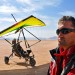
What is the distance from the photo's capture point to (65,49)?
280 centimetres

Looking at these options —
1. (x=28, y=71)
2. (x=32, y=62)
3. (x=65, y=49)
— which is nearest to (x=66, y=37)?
(x=65, y=49)

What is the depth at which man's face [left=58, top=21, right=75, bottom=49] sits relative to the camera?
2779 mm

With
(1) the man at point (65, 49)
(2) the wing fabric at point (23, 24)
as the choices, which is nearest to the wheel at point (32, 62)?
(2) the wing fabric at point (23, 24)

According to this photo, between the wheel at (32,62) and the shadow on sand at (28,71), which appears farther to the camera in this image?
the wheel at (32,62)

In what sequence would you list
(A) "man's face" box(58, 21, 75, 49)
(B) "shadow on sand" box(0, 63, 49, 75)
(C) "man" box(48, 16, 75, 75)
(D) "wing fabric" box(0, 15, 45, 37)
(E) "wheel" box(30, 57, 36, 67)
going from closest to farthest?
1. (C) "man" box(48, 16, 75, 75)
2. (A) "man's face" box(58, 21, 75, 49)
3. (B) "shadow on sand" box(0, 63, 49, 75)
4. (E) "wheel" box(30, 57, 36, 67)
5. (D) "wing fabric" box(0, 15, 45, 37)

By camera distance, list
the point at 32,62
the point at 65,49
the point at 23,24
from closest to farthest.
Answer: the point at 65,49 < the point at 32,62 < the point at 23,24

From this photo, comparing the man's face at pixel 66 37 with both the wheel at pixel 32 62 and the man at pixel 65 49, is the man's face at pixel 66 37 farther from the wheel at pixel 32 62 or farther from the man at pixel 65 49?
the wheel at pixel 32 62

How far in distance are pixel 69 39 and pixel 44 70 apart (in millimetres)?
10768

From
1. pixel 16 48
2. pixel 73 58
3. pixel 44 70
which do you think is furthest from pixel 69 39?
pixel 16 48

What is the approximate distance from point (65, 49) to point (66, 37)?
0.43 feet

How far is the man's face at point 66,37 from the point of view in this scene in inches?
109

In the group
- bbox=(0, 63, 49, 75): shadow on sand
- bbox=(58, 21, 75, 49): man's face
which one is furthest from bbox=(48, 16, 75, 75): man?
bbox=(0, 63, 49, 75): shadow on sand

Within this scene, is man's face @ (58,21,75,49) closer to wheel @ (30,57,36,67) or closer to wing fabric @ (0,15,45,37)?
wheel @ (30,57,36,67)

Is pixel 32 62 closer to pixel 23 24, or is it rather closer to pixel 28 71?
pixel 28 71
